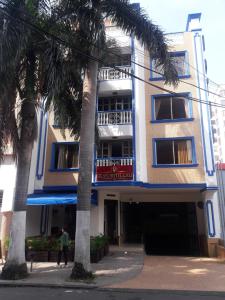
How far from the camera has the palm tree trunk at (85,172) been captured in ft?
34.6

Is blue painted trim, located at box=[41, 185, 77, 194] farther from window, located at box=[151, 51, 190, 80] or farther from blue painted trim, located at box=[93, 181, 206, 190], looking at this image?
window, located at box=[151, 51, 190, 80]

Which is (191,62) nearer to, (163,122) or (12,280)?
(163,122)

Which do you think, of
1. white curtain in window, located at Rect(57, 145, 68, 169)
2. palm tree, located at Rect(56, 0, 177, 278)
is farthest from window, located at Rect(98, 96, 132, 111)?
palm tree, located at Rect(56, 0, 177, 278)

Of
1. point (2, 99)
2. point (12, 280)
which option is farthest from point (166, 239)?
point (2, 99)

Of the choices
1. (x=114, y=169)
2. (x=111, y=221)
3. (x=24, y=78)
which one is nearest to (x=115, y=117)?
(x=114, y=169)

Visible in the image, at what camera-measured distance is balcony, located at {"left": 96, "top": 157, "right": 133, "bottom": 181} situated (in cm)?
1686

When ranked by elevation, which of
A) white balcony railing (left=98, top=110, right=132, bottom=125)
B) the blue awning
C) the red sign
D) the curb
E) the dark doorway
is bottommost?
the curb

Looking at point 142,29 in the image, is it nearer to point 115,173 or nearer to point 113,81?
point 113,81

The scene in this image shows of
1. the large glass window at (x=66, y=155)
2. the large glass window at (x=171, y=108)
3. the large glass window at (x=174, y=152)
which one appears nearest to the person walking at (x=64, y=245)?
the large glass window at (x=66, y=155)

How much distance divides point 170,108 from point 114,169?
19.0 ft

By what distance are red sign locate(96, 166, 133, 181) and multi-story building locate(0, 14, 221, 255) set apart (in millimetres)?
58

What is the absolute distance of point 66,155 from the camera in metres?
19.0

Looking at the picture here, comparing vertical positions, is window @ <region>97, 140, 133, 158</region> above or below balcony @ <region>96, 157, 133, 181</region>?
above

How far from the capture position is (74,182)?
706 inches
